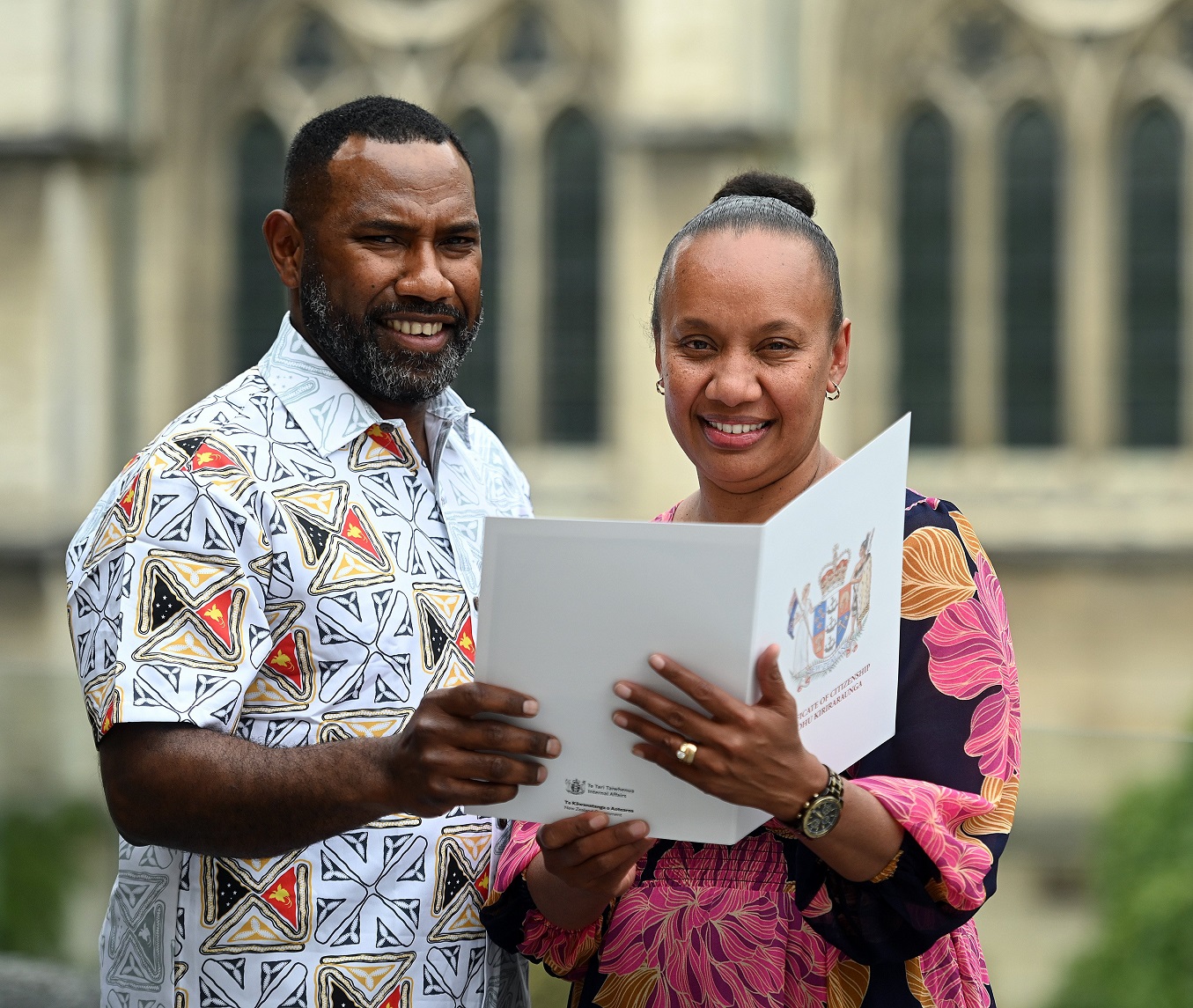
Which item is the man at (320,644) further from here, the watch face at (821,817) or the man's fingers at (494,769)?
the watch face at (821,817)

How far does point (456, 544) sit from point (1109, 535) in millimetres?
8117

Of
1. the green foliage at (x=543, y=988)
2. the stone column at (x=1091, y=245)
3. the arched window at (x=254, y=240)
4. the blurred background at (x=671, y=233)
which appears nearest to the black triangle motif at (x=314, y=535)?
the green foliage at (x=543, y=988)

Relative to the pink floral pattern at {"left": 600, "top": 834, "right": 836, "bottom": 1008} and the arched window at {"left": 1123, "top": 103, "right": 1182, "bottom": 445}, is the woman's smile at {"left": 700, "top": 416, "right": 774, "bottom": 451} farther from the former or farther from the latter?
the arched window at {"left": 1123, "top": 103, "right": 1182, "bottom": 445}

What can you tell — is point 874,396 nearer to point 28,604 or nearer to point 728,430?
point 28,604

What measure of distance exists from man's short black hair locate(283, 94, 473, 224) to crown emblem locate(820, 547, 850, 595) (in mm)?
939

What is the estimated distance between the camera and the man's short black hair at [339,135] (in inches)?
90.0

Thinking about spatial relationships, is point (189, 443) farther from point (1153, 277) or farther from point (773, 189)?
point (1153, 277)

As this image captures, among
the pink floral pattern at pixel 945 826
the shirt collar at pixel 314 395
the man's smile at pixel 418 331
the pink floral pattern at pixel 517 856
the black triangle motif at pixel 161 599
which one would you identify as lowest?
the pink floral pattern at pixel 517 856

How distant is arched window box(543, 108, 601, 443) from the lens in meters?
10.5

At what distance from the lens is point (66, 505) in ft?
32.8

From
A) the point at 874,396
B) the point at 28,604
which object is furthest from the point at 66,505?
the point at 874,396

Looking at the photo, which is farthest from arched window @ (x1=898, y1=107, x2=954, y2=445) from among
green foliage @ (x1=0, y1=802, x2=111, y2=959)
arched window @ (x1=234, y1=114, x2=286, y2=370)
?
green foliage @ (x1=0, y1=802, x2=111, y2=959)

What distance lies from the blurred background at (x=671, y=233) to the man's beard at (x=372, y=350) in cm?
713

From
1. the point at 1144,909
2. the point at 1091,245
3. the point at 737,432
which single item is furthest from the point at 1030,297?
the point at 737,432
